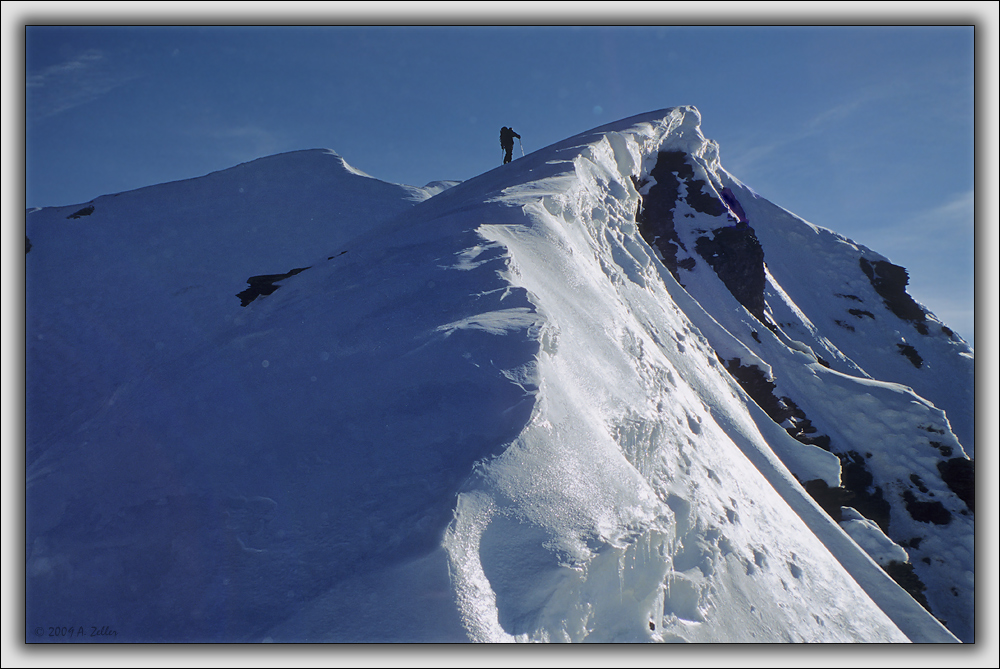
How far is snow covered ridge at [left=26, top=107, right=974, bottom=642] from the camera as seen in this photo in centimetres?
373

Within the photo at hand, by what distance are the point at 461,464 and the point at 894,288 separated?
32.5 m

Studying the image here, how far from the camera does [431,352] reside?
5.38 meters

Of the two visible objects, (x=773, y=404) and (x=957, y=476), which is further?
(x=957, y=476)

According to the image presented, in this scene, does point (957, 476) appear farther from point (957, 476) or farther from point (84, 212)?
point (84, 212)

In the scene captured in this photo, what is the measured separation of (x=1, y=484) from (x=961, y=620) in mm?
18552

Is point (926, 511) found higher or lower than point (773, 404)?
higher

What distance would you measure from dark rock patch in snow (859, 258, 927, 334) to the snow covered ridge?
1741cm

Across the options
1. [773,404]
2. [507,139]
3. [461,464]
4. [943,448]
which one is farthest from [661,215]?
[461,464]

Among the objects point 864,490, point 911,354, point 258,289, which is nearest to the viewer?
point 258,289

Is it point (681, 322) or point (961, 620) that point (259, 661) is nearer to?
point (681, 322)

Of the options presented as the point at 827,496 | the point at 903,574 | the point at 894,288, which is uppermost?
the point at 894,288

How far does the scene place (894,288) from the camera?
2952 cm

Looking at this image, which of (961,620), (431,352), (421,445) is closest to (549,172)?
(431,352)

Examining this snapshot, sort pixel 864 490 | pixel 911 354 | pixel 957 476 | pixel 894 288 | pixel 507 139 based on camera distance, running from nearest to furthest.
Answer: pixel 864 490
pixel 957 476
pixel 507 139
pixel 911 354
pixel 894 288
